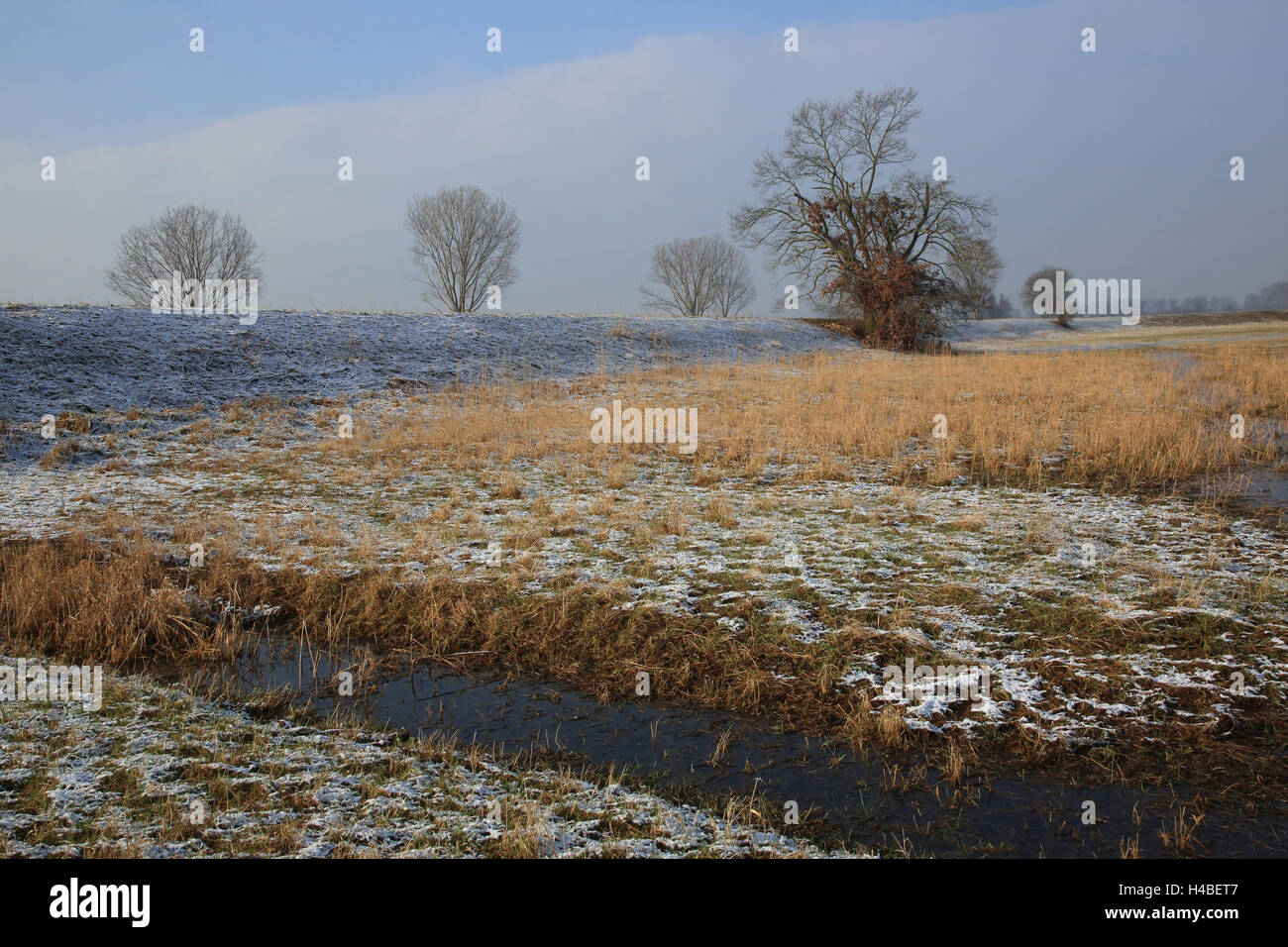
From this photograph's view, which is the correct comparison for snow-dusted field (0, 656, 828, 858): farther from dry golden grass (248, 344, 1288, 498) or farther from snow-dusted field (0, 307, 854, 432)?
snow-dusted field (0, 307, 854, 432)

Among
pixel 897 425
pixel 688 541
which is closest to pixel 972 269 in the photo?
pixel 897 425

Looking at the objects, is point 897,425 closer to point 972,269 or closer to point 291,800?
point 291,800

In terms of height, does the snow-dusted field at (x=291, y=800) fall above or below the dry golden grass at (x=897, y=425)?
below

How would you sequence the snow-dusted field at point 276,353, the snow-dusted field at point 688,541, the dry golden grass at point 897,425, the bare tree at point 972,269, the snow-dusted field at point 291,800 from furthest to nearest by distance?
the bare tree at point 972,269 < the snow-dusted field at point 276,353 < the dry golden grass at point 897,425 < the snow-dusted field at point 688,541 < the snow-dusted field at point 291,800

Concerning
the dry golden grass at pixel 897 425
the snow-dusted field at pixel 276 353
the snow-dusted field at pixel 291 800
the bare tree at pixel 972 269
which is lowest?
the snow-dusted field at pixel 291 800

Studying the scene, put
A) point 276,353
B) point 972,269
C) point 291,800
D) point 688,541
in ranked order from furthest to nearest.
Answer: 1. point 972,269
2. point 276,353
3. point 688,541
4. point 291,800

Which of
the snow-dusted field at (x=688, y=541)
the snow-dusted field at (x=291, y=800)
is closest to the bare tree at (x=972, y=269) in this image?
the snow-dusted field at (x=688, y=541)

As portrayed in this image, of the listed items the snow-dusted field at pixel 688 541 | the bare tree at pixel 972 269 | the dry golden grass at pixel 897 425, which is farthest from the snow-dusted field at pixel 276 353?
the bare tree at pixel 972 269

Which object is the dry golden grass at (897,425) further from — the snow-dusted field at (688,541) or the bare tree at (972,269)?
the bare tree at (972,269)

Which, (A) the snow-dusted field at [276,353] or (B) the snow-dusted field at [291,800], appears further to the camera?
(A) the snow-dusted field at [276,353]

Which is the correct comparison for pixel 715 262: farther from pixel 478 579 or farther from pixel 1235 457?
pixel 478 579

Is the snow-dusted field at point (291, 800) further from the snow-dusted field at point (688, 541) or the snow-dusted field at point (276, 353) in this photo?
the snow-dusted field at point (276, 353)

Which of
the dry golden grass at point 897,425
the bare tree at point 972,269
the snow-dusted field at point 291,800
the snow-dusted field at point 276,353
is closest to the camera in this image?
the snow-dusted field at point 291,800

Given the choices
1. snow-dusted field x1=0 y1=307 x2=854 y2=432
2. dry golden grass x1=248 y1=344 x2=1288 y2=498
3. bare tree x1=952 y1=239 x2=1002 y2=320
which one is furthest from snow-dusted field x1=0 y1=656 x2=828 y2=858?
bare tree x1=952 y1=239 x2=1002 y2=320
